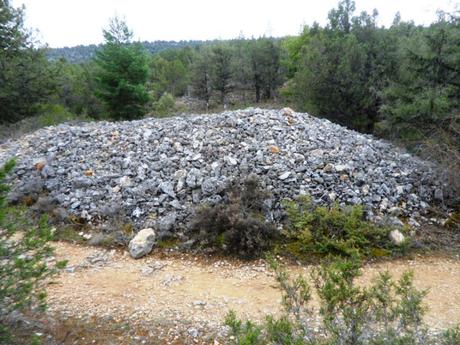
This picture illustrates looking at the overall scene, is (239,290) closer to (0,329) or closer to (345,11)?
(0,329)

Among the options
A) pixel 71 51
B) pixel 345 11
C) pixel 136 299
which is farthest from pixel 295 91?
pixel 71 51

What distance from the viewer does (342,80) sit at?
1271cm

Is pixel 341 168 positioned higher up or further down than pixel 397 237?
higher up

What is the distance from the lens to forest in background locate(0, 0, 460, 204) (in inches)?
335

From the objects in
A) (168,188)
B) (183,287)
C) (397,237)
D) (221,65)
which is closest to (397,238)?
(397,237)

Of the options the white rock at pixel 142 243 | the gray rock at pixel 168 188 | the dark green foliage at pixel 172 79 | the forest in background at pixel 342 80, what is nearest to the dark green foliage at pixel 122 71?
the forest in background at pixel 342 80

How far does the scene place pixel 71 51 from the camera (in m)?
94.6

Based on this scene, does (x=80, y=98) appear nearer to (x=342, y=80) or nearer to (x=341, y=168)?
(x=342, y=80)

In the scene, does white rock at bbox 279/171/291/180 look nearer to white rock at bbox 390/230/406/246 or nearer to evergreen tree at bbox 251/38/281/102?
white rock at bbox 390/230/406/246

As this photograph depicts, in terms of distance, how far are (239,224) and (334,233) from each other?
1.78 meters

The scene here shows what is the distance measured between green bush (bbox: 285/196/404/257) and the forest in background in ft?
8.25

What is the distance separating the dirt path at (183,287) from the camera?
4453mm

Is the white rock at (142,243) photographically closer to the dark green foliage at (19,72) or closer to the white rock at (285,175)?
the white rock at (285,175)

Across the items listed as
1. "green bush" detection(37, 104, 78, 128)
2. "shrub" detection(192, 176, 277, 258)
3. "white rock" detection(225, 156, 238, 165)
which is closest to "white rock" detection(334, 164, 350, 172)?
"shrub" detection(192, 176, 277, 258)
